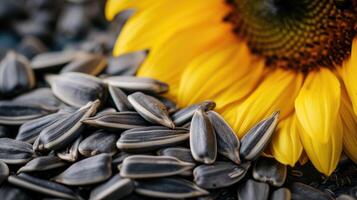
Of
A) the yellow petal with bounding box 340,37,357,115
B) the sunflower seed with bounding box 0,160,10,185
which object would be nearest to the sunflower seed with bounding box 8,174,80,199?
the sunflower seed with bounding box 0,160,10,185

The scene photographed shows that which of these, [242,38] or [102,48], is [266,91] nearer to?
[242,38]

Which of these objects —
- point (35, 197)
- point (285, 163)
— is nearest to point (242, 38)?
point (285, 163)

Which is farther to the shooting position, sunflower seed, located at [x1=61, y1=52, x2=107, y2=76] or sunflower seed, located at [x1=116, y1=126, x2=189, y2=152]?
sunflower seed, located at [x1=61, y1=52, x2=107, y2=76]

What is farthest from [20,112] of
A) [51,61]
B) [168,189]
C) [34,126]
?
[168,189]

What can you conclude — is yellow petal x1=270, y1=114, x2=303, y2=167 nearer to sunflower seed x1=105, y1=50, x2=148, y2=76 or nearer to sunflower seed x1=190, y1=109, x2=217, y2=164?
sunflower seed x1=190, y1=109, x2=217, y2=164

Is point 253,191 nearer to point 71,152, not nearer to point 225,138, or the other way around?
point 225,138

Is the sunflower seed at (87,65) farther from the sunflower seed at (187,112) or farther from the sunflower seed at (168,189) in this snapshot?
the sunflower seed at (168,189)
